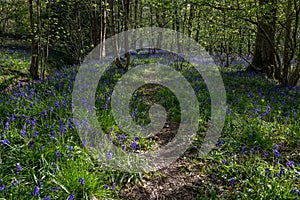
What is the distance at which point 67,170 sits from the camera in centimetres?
322

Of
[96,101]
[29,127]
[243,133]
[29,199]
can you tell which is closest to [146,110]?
[96,101]

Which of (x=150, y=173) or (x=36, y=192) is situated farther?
(x=150, y=173)

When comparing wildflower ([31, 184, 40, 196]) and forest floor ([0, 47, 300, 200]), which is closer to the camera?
wildflower ([31, 184, 40, 196])

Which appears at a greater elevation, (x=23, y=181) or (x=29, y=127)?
(x=29, y=127)

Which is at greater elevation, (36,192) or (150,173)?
(36,192)

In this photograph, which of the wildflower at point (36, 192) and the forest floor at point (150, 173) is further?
the forest floor at point (150, 173)

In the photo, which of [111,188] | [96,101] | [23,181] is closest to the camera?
[23,181]

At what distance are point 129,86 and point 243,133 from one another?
402 cm

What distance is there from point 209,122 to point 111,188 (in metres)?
2.92

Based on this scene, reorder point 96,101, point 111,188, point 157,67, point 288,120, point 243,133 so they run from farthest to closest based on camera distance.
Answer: point 157,67 < point 96,101 < point 288,120 < point 243,133 < point 111,188

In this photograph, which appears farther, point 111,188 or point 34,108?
point 34,108

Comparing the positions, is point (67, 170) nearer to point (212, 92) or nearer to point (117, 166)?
point (117, 166)

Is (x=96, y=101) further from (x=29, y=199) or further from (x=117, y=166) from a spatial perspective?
(x=29, y=199)

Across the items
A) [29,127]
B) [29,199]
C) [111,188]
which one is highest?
[29,127]
